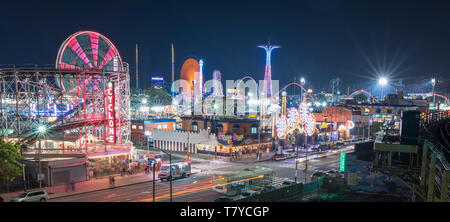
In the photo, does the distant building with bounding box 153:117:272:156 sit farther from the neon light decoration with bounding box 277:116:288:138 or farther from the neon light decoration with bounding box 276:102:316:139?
the neon light decoration with bounding box 276:102:316:139

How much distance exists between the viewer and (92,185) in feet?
111

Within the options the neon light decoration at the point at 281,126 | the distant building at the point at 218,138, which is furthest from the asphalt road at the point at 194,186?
the neon light decoration at the point at 281,126

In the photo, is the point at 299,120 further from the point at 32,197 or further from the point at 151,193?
the point at 32,197

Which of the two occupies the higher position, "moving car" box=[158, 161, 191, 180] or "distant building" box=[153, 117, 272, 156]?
"distant building" box=[153, 117, 272, 156]

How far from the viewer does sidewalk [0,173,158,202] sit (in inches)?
1169

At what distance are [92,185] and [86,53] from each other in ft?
66.1

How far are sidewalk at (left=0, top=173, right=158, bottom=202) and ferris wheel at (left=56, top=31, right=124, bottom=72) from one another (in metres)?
15.3

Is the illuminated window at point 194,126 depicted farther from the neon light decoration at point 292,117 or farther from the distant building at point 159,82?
the distant building at point 159,82

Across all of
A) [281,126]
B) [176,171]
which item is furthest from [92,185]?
[281,126]

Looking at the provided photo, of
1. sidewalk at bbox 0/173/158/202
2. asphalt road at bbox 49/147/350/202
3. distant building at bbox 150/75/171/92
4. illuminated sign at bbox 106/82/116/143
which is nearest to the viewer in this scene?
asphalt road at bbox 49/147/350/202

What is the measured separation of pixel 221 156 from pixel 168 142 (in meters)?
14.4

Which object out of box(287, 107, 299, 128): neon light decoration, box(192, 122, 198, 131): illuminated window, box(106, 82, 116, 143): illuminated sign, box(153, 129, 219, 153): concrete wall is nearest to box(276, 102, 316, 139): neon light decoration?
box(287, 107, 299, 128): neon light decoration

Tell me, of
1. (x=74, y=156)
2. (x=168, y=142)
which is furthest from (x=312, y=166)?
(x=74, y=156)
